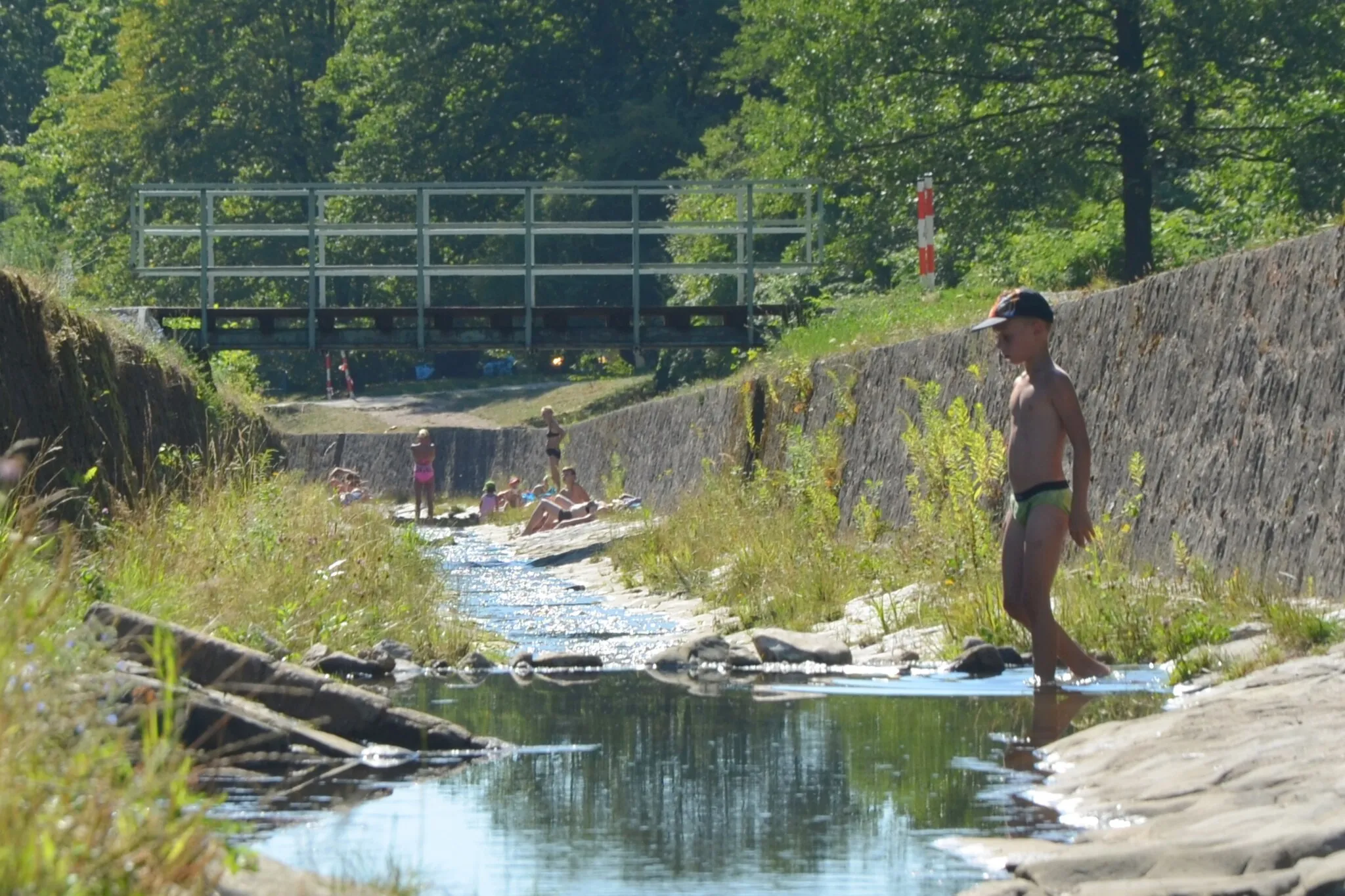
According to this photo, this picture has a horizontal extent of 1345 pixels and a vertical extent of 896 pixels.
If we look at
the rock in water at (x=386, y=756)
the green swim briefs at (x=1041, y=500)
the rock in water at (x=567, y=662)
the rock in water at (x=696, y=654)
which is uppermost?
the green swim briefs at (x=1041, y=500)

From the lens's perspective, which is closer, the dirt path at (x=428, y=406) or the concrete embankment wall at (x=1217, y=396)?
the concrete embankment wall at (x=1217, y=396)

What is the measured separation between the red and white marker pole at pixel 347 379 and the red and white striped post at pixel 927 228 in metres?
40.7

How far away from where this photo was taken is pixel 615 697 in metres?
9.47

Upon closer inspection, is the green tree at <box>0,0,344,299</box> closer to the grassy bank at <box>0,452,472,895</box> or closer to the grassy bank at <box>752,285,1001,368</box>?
the grassy bank at <box>752,285,1001,368</box>

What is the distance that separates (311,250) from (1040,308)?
59.6ft

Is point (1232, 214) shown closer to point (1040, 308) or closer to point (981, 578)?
point (981, 578)

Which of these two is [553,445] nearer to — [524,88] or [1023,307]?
[1023,307]

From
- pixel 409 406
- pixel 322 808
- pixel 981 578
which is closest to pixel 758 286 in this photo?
pixel 409 406

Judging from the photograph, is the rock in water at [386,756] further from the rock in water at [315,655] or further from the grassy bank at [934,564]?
the grassy bank at [934,564]

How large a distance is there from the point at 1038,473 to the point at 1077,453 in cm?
18

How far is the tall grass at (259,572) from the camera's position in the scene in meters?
10.1

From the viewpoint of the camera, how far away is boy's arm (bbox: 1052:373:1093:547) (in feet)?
29.0

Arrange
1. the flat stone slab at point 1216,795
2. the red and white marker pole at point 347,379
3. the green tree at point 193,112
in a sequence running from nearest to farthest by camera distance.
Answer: the flat stone slab at point 1216,795
the green tree at point 193,112
the red and white marker pole at point 347,379

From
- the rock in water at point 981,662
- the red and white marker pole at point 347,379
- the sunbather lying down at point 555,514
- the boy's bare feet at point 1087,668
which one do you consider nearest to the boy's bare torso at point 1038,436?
the boy's bare feet at point 1087,668
